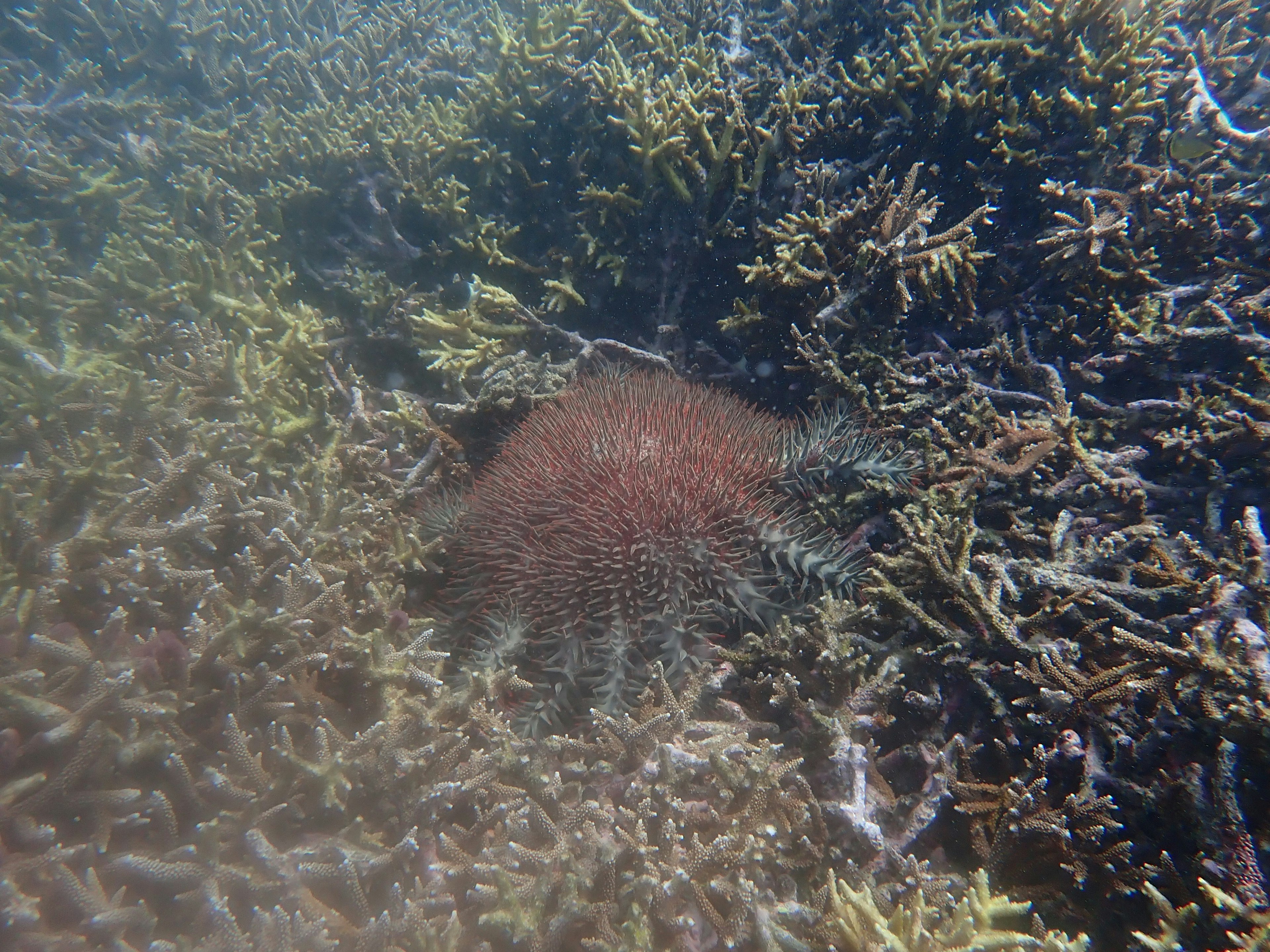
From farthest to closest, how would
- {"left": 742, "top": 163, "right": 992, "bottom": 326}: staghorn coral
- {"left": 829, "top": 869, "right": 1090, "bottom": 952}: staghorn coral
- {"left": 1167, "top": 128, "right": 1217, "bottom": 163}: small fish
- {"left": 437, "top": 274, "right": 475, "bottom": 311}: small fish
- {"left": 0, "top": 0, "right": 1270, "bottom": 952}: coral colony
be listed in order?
{"left": 437, "top": 274, "right": 475, "bottom": 311}: small fish
{"left": 742, "top": 163, "right": 992, "bottom": 326}: staghorn coral
{"left": 1167, "top": 128, "right": 1217, "bottom": 163}: small fish
{"left": 0, "top": 0, "right": 1270, "bottom": 952}: coral colony
{"left": 829, "top": 869, "right": 1090, "bottom": 952}: staghorn coral

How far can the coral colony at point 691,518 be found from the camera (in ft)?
7.52

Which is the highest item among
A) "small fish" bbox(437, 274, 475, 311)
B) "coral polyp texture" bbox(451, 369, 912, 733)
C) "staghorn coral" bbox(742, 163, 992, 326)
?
"staghorn coral" bbox(742, 163, 992, 326)

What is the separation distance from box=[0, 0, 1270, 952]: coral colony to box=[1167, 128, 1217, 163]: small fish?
4 cm

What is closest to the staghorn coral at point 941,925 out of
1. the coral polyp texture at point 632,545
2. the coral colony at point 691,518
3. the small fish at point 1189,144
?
the coral colony at point 691,518

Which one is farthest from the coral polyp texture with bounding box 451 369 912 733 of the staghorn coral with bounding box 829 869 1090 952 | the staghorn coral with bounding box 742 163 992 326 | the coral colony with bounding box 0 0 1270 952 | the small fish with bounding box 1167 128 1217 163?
the small fish with bounding box 1167 128 1217 163

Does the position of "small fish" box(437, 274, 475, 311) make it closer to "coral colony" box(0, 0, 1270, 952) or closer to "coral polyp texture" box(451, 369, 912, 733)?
"coral colony" box(0, 0, 1270, 952)

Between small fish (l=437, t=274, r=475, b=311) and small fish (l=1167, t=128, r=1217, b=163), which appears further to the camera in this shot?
small fish (l=437, t=274, r=475, b=311)

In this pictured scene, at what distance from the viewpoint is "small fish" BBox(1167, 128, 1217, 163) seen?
3.33 meters

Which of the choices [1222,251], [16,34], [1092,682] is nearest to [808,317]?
[1222,251]

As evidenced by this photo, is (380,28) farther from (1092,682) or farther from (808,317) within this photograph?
(1092,682)

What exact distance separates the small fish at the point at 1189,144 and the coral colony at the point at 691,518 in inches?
1.6

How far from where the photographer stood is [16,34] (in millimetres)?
7984

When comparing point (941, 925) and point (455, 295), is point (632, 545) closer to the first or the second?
point (941, 925)

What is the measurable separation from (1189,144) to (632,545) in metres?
3.88
